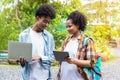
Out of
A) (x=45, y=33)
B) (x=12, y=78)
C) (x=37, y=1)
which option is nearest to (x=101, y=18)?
(x=37, y=1)

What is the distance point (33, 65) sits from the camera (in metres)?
2.61

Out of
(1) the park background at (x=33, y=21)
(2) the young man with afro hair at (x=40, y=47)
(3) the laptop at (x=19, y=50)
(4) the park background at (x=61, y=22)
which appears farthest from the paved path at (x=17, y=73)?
(3) the laptop at (x=19, y=50)

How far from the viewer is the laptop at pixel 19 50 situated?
94.9 inches

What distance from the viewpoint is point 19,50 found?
2.41 meters

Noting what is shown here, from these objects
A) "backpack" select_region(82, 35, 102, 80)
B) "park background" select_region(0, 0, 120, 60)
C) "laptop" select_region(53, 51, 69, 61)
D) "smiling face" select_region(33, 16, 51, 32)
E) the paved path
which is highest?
"park background" select_region(0, 0, 120, 60)

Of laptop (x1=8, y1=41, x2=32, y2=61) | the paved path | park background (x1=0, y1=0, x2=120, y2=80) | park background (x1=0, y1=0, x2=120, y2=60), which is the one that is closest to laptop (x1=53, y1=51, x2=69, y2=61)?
laptop (x1=8, y1=41, x2=32, y2=61)

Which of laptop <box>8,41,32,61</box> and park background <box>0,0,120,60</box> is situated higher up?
park background <box>0,0,120,60</box>

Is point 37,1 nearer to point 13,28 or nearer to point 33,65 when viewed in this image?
point 13,28

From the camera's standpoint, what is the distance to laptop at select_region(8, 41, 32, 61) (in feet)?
7.90

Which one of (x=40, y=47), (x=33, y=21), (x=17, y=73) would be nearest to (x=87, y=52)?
(x=40, y=47)

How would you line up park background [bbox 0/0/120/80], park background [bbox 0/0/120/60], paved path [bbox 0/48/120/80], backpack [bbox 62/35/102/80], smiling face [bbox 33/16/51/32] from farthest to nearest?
park background [bbox 0/0/120/60] → park background [bbox 0/0/120/80] → paved path [bbox 0/48/120/80] → smiling face [bbox 33/16/51/32] → backpack [bbox 62/35/102/80]

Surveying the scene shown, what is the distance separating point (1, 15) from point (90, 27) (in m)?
2.93

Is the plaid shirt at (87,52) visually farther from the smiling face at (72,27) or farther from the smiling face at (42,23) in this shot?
the smiling face at (42,23)

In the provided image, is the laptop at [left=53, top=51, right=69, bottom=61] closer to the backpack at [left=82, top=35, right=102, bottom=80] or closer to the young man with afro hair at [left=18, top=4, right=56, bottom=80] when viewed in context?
the backpack at [left=82, top=35, right=102, bottom=80]
